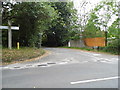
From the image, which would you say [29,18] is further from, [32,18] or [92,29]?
[92,29]

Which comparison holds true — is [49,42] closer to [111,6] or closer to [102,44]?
[102,44]

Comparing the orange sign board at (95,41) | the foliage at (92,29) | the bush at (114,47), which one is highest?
the foliage at (92,29)

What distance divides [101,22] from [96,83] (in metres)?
9.75

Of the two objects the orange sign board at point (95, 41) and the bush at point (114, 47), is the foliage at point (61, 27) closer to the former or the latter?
the orange sign board at point (95, 41)

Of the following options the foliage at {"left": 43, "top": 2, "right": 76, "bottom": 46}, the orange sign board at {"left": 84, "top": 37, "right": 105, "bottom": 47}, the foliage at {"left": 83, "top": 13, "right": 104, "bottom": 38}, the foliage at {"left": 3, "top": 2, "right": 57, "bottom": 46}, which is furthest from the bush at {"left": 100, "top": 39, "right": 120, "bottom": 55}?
the foliage at {"left": 43, "top": 2, "right": 76, "bottom": 46}

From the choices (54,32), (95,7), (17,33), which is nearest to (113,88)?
(95,7)

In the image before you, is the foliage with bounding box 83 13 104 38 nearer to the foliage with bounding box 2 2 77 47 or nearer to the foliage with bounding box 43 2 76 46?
the foliage with bounding box 2 2 77 47

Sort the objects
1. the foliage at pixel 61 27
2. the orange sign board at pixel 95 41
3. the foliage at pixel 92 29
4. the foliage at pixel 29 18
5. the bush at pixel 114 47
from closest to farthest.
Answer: the foliage at pixel 29 18, the bush at pixel 114 47, the foliage at pixel 92 29, the orange sign board at pixel 95 41, the foliage at pixel 61 27

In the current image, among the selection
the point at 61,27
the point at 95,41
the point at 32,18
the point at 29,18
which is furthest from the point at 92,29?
the point at 61,27

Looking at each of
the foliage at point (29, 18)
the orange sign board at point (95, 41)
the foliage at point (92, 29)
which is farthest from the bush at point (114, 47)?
the foliage at point (29, 18)

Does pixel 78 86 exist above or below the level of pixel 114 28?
below

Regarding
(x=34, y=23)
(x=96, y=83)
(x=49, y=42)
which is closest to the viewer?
(x=96, y=83)

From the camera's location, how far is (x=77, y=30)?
16.7m

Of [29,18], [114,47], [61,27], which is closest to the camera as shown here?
[29,18]
